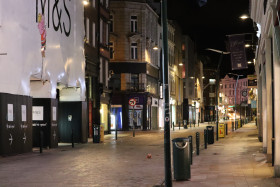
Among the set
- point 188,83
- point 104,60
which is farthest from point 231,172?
point 188,83

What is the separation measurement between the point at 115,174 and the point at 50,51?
1280 cm

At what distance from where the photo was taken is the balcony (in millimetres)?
55700

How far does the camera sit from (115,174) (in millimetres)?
15023

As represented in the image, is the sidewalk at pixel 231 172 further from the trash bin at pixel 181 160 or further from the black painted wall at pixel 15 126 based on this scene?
the black painted wall at pixel 15 126

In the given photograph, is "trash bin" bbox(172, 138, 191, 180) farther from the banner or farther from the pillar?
the banner

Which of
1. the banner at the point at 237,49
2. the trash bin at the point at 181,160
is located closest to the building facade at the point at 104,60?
the banner at the point at 237,49

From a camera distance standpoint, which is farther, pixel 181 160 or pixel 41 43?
pixel 41 43

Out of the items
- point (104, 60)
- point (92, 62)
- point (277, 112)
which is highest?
point (104, 60)

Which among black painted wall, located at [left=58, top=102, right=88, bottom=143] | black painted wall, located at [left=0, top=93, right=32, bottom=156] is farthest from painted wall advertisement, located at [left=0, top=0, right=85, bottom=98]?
black painted wall, located at [left=58, top=102, right=88, bottom=143]

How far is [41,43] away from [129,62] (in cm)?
3093

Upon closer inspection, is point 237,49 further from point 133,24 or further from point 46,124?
point 133,24

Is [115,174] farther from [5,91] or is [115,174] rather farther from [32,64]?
[32,64]

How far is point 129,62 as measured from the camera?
5541 centimetres

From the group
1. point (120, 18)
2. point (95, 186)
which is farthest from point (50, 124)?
point (120, 18)
